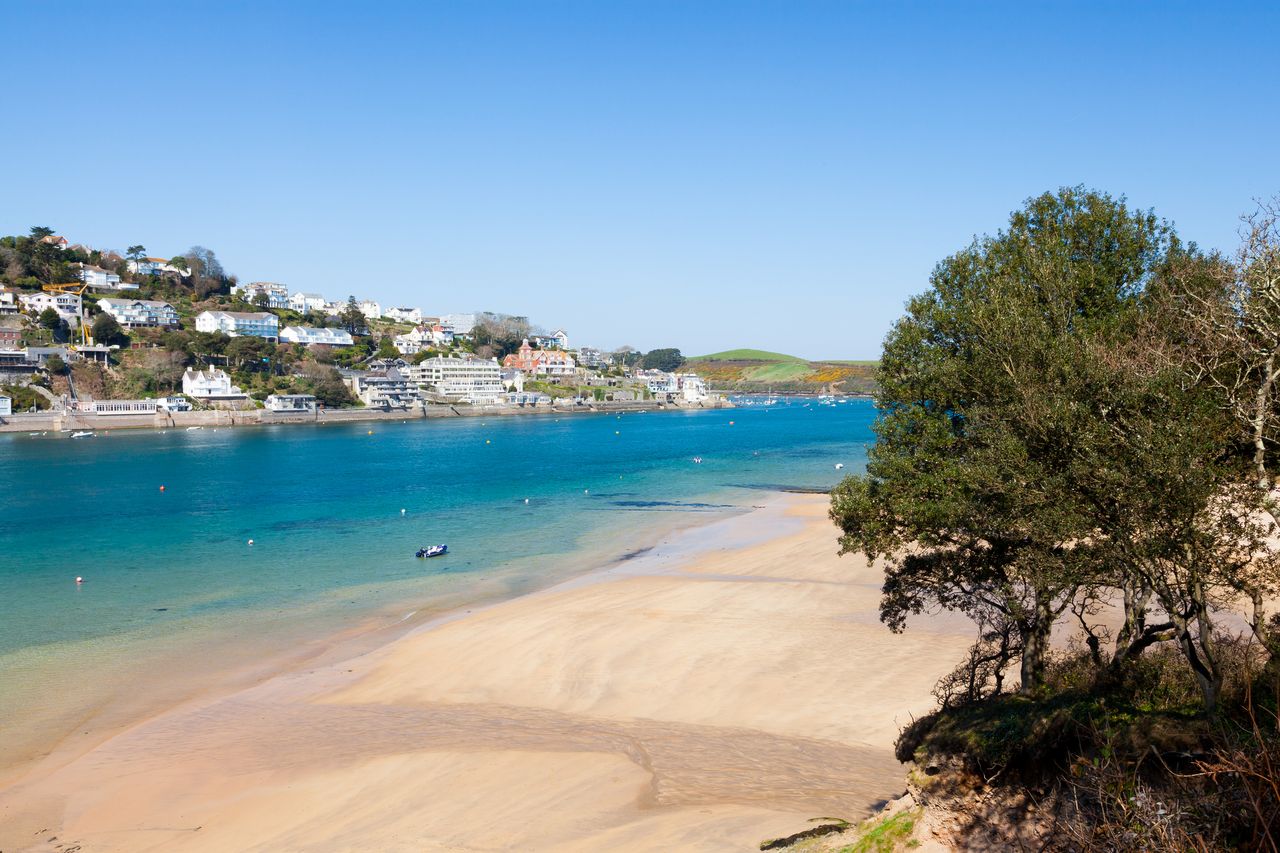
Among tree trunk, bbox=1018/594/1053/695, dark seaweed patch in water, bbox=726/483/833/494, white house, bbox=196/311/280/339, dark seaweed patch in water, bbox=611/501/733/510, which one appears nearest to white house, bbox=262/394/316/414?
white house, bbox=196/311/280/339

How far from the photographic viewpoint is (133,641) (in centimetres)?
2575

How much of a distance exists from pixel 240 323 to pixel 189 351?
80.3 ft

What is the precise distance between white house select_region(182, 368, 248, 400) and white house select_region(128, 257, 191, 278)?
6586 cm

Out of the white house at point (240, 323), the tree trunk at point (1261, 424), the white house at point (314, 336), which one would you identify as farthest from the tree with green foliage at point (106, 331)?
the tree trunk at point (1261, 424)

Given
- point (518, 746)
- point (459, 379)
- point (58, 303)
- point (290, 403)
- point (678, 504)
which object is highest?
point (58, 303)

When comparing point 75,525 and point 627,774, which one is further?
point 75,525

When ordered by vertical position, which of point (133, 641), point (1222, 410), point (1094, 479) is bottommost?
point (133, 641)

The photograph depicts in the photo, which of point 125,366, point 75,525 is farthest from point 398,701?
point 125,366

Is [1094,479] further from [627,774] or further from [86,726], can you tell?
[86,726]

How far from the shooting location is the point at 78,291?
15575 centimetres

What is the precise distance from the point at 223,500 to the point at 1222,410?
58.2 metres

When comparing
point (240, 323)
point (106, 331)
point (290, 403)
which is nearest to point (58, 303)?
point (106, 331)

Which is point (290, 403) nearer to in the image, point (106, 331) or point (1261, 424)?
point (106, 331)

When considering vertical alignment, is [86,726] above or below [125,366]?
below
